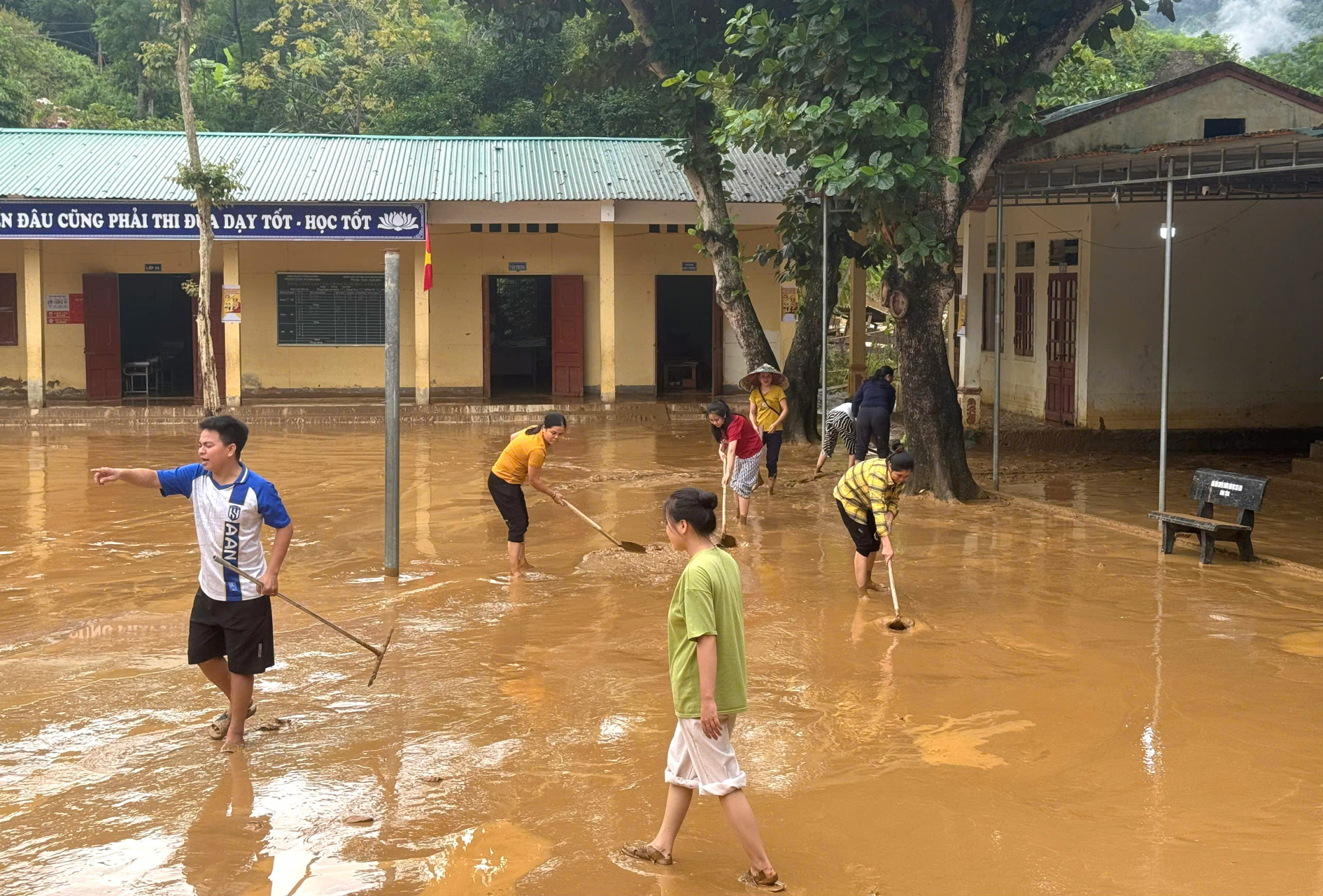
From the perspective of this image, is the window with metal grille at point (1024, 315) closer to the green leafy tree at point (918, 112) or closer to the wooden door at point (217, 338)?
the green leafy tree at point (918, 112)

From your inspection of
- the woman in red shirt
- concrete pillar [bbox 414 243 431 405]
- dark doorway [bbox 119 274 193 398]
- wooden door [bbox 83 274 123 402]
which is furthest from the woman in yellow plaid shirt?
dark doorway [bbox 119 274 193 398]

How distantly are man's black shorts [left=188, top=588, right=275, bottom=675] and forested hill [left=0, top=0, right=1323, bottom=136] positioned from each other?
19.5 meters

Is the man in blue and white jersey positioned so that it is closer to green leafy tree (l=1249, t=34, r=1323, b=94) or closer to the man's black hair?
the man's black hair

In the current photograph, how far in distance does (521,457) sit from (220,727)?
3.80 metres

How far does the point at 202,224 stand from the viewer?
1961 cm

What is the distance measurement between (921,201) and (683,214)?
869 centimetres

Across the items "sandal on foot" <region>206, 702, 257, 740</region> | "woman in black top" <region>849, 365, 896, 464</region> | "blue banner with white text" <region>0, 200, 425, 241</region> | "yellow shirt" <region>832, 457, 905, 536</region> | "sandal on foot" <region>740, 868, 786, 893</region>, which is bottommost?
"sandal on foot" <region>740, 868, 786, 893</region>

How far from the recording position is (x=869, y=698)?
687cm

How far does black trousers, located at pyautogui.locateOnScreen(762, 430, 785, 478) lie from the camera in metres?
13.4

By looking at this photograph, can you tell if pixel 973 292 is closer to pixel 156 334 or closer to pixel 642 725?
pixel 642 725

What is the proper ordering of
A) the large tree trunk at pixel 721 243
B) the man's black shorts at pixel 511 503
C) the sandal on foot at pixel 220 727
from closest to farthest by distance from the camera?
the sandal on foot at pixel 220 727
the man's black shorts at pixel 511 503
the large tree trunk at pixel 721 243

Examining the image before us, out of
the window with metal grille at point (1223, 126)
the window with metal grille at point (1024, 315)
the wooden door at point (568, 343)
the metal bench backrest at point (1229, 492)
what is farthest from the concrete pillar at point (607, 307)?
the metal bench backrest at point (1229, 492)

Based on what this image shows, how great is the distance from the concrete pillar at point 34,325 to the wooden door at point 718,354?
1103 centimetres

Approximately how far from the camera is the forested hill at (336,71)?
94.5ft
